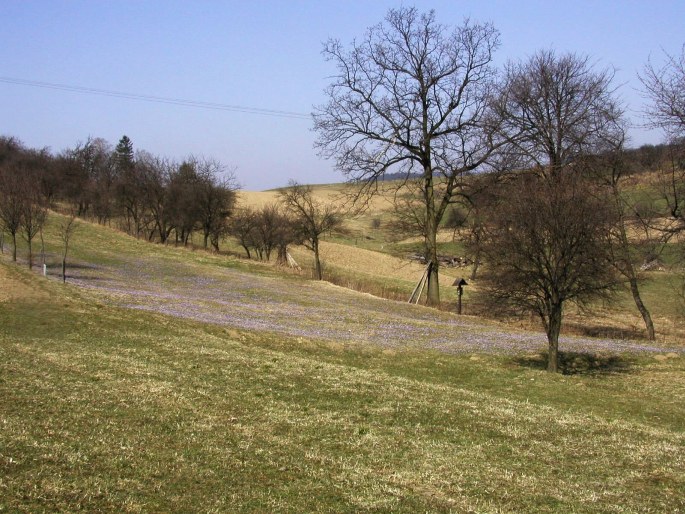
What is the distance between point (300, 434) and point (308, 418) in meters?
1.10

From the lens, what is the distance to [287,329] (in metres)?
26.1

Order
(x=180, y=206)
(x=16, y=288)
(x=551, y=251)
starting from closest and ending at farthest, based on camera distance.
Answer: (x=551, y=251) → (x=16, y=288) → (x=180, y=206)

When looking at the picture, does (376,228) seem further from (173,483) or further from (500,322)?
(173,483)

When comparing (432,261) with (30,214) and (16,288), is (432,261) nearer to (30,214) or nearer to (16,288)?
(30,214)

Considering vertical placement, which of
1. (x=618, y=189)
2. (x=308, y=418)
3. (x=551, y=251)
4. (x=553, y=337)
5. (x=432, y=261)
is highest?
(x=618, y=189)

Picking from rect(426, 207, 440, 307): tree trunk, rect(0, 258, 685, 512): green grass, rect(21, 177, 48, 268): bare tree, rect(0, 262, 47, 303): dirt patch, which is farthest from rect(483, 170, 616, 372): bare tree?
rect(21, 177, 48, 268): bare tree

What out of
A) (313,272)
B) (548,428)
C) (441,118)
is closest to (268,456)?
(548,428)

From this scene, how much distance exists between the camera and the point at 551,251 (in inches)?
813

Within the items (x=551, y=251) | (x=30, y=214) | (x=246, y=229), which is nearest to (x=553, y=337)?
(x=551, y=251)

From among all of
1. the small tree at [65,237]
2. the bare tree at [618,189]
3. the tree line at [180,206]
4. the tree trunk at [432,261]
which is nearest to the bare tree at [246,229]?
the tree line at [180,206]

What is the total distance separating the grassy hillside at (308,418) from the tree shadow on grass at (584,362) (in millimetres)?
98

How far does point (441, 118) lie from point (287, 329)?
58.7ft

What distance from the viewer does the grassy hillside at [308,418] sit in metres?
8.29

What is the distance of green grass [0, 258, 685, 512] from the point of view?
814 centimetres
